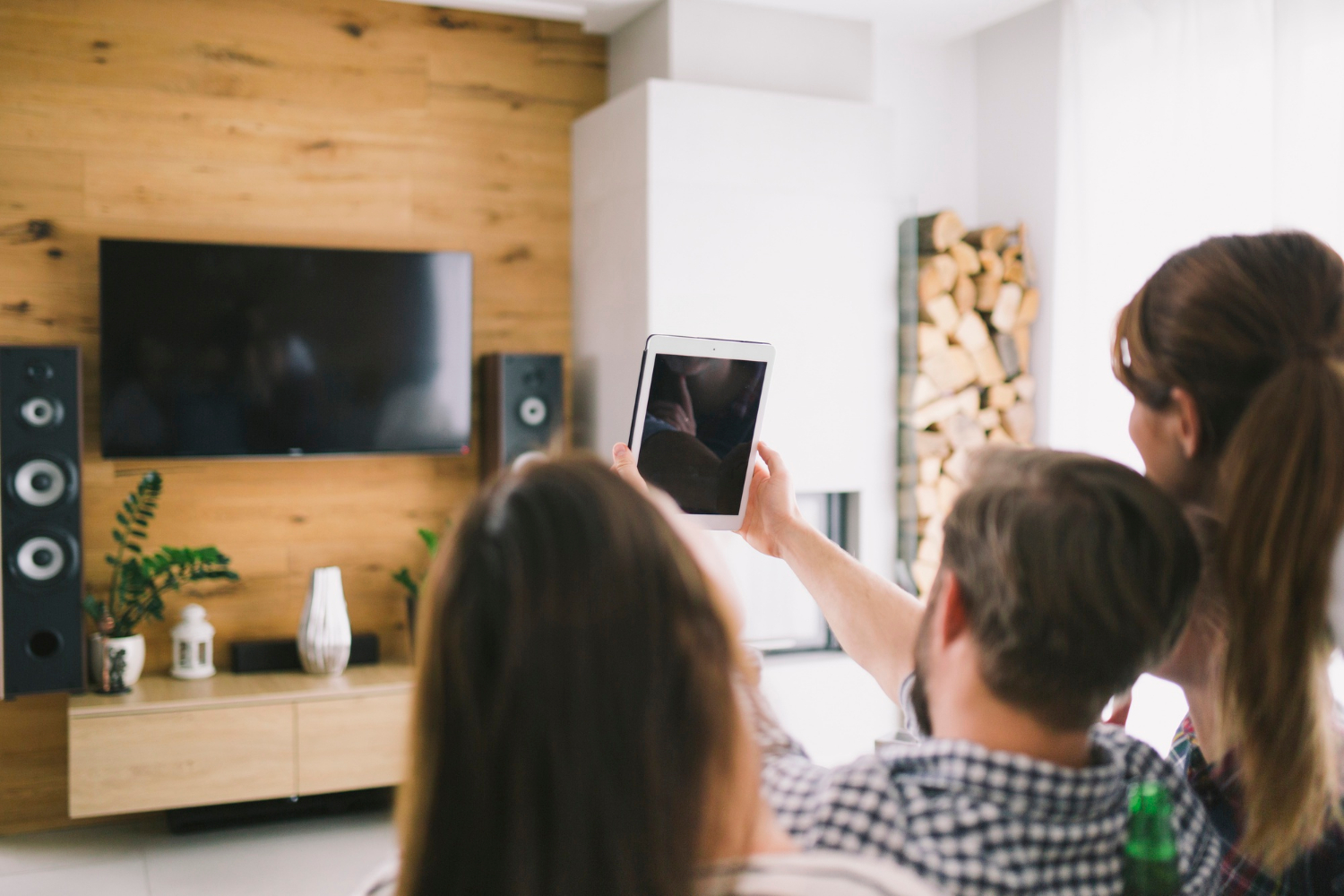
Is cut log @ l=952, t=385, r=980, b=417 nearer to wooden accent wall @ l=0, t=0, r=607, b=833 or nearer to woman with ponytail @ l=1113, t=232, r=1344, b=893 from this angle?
wooden accent wall @ l=0, t=0, r=607, b=833

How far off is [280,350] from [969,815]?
2.86m

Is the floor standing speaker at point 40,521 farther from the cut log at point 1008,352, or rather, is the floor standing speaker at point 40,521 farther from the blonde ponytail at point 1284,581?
the blonde ponytail at point 1284,581

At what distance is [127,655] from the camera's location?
3.07m

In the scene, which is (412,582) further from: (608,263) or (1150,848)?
(1150,848)

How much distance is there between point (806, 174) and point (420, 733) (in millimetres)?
3070

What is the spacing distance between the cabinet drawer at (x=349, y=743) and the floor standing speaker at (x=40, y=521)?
600 millimetres

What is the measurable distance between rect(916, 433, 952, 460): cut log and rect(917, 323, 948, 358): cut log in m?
0.26

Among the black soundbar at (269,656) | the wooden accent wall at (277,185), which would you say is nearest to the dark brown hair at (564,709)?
the black soundbar at (269,656)

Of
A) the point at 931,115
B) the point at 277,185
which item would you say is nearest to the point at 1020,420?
the point at 931,115

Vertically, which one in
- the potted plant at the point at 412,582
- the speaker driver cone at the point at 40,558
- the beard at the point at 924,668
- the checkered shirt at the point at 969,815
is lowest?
the potted plant at the point at 412,582

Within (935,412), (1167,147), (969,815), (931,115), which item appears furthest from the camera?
(931,115)

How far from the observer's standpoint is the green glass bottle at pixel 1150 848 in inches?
30.2

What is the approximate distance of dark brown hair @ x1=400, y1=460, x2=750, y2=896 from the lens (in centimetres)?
59

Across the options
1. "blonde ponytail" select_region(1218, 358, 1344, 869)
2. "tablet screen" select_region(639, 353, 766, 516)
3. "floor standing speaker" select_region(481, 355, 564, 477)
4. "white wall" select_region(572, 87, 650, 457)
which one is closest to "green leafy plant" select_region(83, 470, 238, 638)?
"floor standing speaker" select_region(481, 355, 564, 477)
